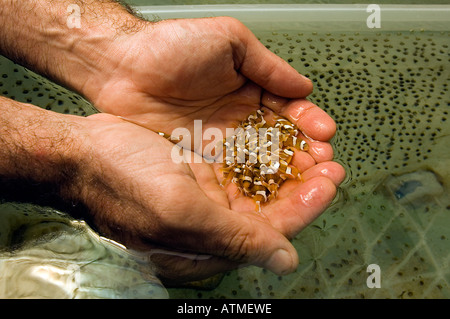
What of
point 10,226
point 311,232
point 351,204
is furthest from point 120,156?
point 351,204

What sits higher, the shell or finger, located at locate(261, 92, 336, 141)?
finger, located at locate(261, 92, 336, 141)

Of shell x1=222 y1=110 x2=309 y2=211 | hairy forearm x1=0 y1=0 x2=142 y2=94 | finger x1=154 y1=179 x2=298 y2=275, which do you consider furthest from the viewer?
hairy forearm x1=0 y1=0 x2=142 y2=94

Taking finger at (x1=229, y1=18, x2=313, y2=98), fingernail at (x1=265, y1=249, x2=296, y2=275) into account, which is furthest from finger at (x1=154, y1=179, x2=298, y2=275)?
finger at (x1=229, y1=18, x2=313, y2=98)

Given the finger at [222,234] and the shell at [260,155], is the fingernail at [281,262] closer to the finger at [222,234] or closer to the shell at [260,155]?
the finger at [222,234]

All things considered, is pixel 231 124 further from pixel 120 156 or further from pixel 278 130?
pixel 120 156

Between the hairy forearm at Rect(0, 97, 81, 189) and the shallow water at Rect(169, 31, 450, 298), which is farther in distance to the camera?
the shallow water at Rect(169, 31, 450, 298)

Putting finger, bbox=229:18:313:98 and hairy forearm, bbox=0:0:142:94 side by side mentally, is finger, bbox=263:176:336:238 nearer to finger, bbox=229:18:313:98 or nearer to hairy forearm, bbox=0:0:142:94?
finger, bbox=229:18:313:98
